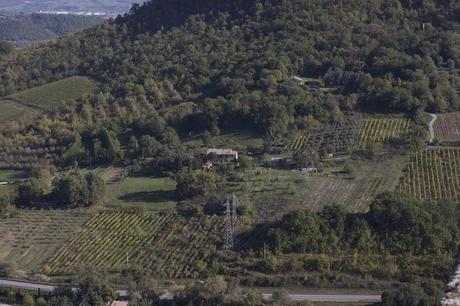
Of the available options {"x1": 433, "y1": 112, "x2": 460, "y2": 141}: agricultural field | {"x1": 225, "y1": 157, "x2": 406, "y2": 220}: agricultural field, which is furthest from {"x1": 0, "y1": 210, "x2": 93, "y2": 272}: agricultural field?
{"x1": 433, "y1": 112, "x2": 460, "y2": 141}: agricultural field

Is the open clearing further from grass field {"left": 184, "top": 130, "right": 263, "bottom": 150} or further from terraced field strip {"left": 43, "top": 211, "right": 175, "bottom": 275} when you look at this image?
terraced field strip {"left": 43, "top": 211, "right": 175, "bottom": 275}

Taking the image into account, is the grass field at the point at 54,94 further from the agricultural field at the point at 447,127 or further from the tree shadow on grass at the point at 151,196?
the agricultural field at the point at 447,127

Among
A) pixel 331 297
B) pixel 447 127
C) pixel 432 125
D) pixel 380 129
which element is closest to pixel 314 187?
pixel 380 129

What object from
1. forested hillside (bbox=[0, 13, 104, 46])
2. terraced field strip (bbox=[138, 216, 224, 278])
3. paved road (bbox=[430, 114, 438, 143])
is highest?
paved road (bbox=[430, 114, 438, 143])

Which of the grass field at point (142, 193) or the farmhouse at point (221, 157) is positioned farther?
the farmhouse at point (221, 157)

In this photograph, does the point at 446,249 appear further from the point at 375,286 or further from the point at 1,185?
the point at 1,185

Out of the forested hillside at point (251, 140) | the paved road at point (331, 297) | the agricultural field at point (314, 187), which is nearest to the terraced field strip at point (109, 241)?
the forested hillside at point (251, 140)

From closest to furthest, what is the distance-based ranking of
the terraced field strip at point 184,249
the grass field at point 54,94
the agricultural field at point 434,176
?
the terraced field strip at point 184,249, the agricultural field at point 434,176, the grass field at point 54,94
